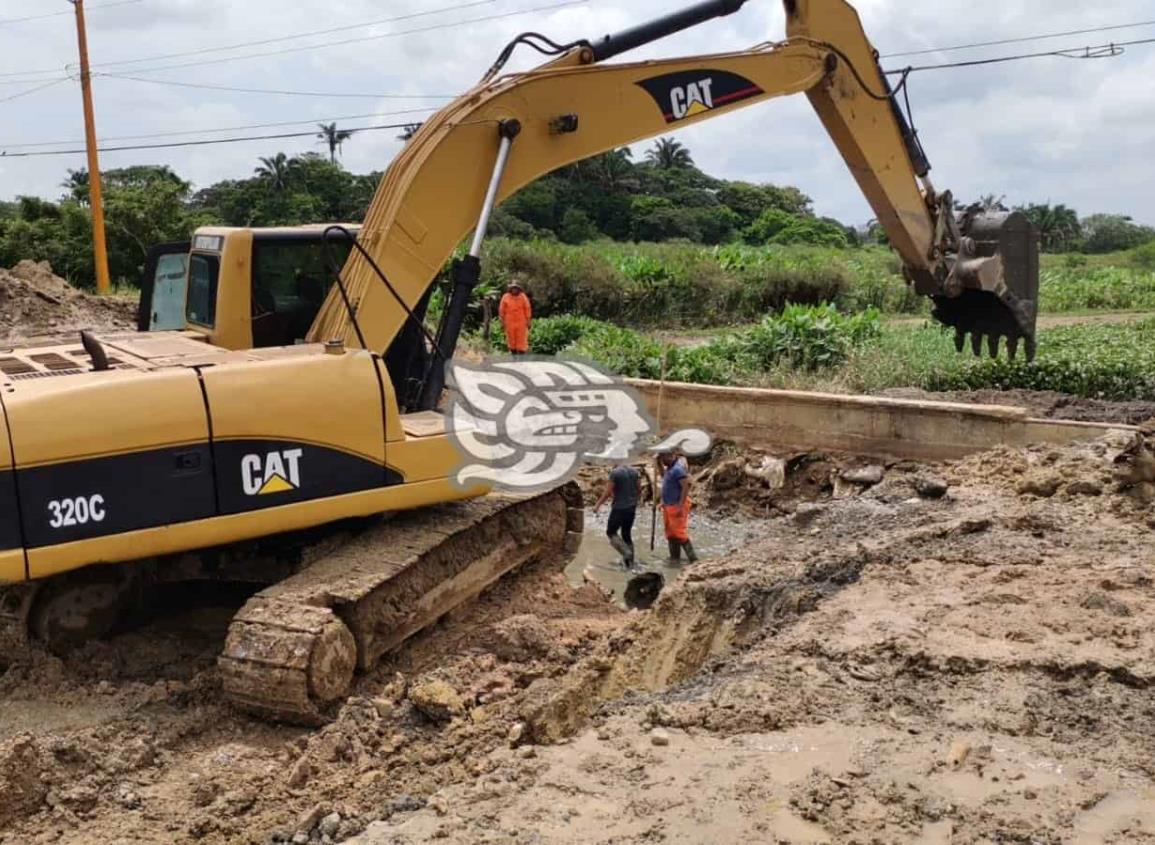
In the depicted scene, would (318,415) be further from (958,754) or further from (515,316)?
(515,316)

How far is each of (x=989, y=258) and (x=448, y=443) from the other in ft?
15.7

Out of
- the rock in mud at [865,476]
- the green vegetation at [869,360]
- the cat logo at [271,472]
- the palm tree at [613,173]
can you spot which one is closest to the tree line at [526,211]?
the palm tree at [613,173]

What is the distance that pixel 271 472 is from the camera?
216 inches

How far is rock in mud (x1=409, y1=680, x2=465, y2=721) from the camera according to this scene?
5262mm

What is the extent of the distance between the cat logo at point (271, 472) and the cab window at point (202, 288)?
4.78ft

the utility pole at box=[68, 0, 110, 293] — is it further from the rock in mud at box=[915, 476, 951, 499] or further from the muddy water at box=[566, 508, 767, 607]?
the rock in mud at box=[915, 476, 951, 499]

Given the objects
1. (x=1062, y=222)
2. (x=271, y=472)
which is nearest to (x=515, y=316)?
(x=271, y=472)

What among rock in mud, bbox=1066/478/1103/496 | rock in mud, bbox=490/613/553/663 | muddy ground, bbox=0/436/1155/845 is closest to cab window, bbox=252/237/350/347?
muddy ground, bbox=0/436/1155/845

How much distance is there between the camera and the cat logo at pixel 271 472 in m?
5.43

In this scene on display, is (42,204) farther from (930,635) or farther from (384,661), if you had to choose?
(930,635)

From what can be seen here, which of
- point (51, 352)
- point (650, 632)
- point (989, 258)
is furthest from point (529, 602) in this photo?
point (989, 258)
